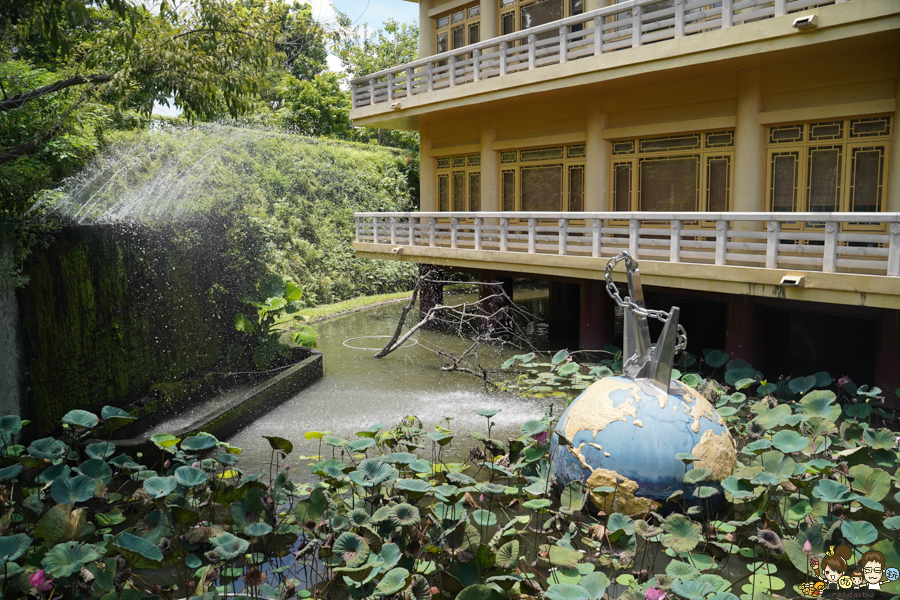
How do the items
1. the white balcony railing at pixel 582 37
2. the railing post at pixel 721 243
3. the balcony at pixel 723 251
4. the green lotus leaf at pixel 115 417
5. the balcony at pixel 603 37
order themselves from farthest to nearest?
1. the white balcony railing at pixel 582 37
2. the railing post at pixel 721 243
3. the balcony at pixel 603 37
4. the balcony at pixel 723 251
5. the green lotus leaf at pixel 115 417

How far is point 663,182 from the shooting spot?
1486 cm

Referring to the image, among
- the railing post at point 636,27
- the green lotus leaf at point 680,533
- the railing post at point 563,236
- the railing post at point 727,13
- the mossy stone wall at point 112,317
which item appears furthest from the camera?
the railing post at point 563,236

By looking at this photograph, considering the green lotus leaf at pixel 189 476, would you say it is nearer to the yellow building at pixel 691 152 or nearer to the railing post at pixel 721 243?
the yellow building at pixel 691 152

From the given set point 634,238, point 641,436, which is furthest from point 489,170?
point 641,436

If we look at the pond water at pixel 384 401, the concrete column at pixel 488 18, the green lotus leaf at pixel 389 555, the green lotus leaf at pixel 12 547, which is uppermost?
the concrete column at pixel 488 18

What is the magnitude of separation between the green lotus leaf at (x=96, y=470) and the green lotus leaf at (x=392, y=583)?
338 cm

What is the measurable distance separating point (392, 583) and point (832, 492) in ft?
13.4

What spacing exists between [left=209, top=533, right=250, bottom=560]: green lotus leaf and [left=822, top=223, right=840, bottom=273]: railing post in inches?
353

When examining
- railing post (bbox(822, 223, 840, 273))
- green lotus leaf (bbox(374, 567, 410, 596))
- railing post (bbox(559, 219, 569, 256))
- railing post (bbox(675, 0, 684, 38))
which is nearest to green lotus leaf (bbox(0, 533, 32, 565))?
green lotus leaf (bbox(374, 567, 410, 596))

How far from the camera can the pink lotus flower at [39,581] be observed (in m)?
5.07

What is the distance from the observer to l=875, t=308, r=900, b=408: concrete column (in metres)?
10.9

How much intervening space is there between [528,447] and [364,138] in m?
31.7

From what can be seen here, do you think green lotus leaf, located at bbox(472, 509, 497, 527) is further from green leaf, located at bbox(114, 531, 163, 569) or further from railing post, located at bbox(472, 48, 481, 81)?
railing post, located at bbox(472, 48, 481, 81)

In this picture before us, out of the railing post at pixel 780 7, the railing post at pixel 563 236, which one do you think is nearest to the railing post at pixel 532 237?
the railing post at pixel 563 236
